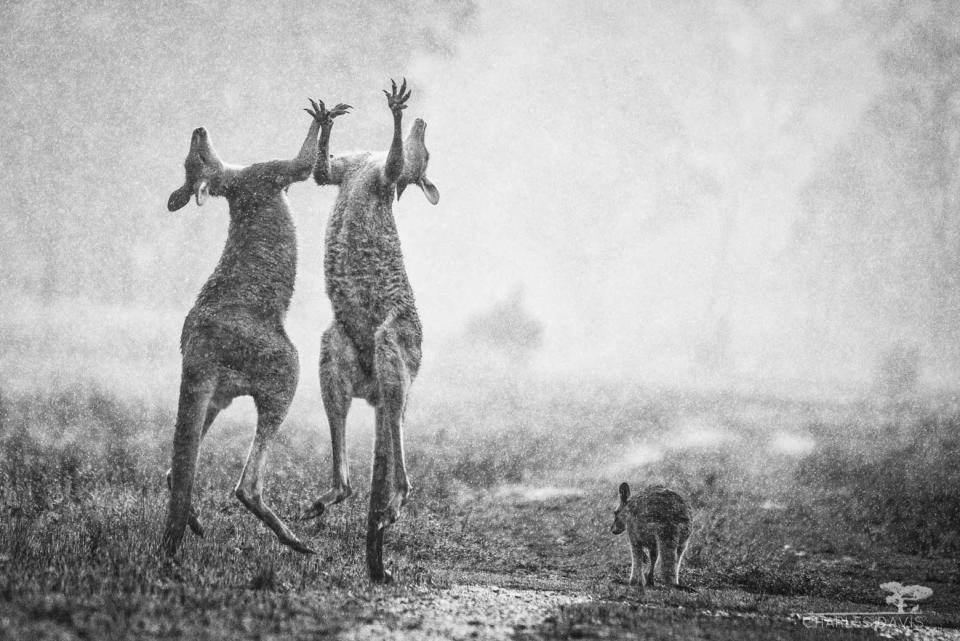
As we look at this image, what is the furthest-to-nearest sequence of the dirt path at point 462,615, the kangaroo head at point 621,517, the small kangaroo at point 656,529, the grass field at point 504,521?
1. the kangaroo head at point 621,517
2. the small kangaroo at point 656,529
3. the grass field at point 504,521
4. the dirt path at point 462,615

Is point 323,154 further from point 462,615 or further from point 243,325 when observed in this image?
point 462,615

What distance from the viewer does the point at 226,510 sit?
1102 cm

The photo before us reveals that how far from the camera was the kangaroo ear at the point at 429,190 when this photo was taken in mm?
7363

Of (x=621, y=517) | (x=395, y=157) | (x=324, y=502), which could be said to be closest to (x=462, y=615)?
→ (x=324, y=502)

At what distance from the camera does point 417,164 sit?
23.7 feet

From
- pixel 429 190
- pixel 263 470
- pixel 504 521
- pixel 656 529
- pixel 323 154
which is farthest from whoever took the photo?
pixel 504 521

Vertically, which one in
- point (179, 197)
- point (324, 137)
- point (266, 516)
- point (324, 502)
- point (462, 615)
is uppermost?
point (324, 137)

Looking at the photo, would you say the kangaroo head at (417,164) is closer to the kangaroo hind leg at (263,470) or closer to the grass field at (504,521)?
the kangaroo hind leg at (263,470)

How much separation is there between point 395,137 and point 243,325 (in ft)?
8.03

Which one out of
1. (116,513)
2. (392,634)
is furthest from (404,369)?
(116,513)

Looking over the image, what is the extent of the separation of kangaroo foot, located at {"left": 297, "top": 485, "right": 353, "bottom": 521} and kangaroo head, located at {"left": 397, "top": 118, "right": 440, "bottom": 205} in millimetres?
3331

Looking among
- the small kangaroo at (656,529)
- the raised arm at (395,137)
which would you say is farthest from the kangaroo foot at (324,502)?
the small kangaroo at (656,529)

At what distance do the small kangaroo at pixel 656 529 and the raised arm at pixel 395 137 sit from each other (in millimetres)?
5877

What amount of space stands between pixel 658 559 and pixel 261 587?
6.02m
